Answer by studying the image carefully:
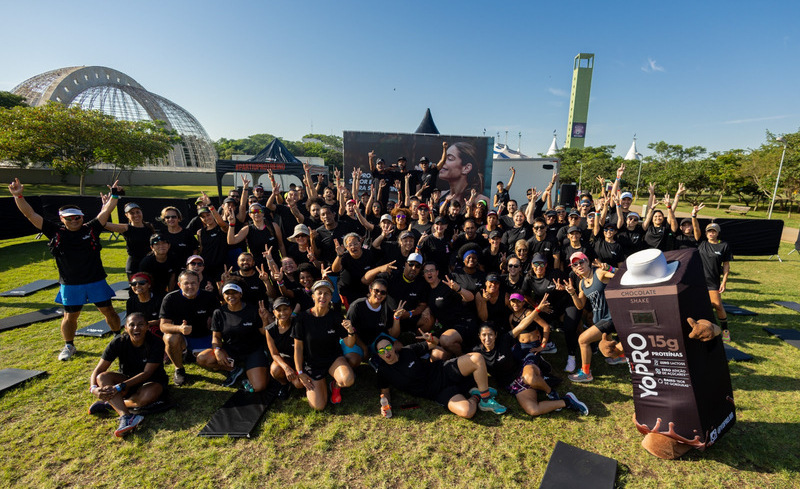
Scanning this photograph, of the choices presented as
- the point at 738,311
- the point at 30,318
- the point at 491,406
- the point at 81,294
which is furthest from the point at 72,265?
the point at 738,311

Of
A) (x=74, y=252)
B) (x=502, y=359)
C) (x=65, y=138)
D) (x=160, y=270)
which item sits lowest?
(x=502, y=359)

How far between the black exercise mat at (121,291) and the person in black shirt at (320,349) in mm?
5023

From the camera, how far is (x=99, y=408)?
13.8 feet

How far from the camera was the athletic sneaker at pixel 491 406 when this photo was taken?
4.32 m

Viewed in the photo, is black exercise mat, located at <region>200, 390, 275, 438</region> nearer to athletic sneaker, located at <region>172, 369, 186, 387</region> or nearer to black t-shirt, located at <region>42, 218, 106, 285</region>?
athletic sneaker, located at <region>172, 369, 186, 387</region>

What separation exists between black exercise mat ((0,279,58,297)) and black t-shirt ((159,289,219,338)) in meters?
5.81

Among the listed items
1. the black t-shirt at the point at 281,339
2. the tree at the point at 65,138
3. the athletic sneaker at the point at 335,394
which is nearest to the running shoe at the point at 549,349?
the athletic sneaker at the point at 335,394

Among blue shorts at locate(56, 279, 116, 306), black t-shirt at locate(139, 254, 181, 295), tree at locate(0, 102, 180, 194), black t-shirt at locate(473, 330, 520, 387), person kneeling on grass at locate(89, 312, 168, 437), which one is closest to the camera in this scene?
person kneeling on grass at locate(89, 312, 168, 437)

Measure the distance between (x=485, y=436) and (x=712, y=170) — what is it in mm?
45021

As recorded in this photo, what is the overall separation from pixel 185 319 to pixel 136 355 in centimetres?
80

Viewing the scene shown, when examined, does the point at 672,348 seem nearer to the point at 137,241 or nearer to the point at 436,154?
the point at 137,241

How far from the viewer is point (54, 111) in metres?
24.8

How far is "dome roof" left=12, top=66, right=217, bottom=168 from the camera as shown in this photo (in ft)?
190

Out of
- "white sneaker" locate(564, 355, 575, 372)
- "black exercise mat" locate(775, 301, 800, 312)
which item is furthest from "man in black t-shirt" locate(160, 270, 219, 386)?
"black exercise mat" locate(775, 301, 800, 312)
